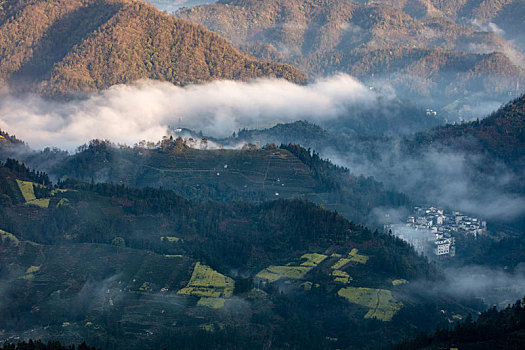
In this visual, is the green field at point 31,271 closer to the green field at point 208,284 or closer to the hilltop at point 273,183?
the green field at point 208,284

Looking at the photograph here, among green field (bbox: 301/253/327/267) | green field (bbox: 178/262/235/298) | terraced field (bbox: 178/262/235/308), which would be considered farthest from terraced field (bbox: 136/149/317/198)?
terraced field (bbox: 178/262/235/308)

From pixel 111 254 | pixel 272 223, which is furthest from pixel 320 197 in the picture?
pixel 111 254

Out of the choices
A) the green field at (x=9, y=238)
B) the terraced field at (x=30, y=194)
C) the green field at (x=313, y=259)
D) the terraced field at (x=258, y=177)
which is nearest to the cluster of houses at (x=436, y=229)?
the terraced field at (x=258, y=177)

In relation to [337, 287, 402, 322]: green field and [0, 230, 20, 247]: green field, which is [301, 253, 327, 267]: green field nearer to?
[337, 287, 402, 322]: green field

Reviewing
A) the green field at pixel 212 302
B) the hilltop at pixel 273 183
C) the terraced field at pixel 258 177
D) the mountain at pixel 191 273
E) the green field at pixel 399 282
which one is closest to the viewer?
the mountain at pixel 191 273

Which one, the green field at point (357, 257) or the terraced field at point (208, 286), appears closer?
the terraced field at point (208, 286)
